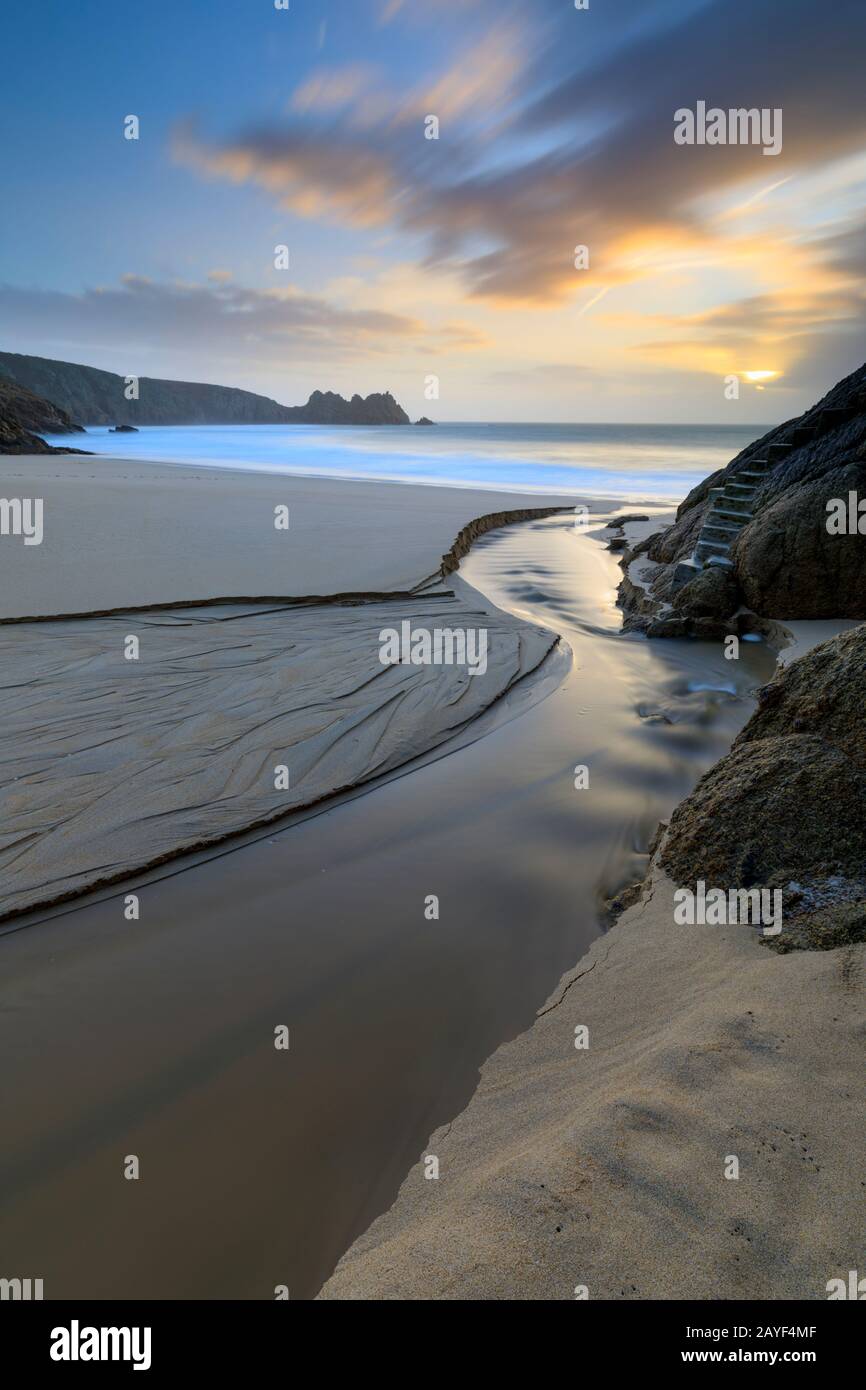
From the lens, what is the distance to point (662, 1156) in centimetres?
201

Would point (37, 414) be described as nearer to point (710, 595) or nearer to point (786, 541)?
point (710, 595)

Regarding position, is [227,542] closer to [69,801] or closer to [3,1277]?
[69,801]

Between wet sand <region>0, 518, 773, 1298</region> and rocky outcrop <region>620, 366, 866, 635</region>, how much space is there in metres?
4.30

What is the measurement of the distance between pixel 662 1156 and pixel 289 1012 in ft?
5.43

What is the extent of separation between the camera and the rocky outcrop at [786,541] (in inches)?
332

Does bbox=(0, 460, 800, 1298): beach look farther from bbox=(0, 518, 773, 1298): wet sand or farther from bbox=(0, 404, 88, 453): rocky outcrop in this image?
bbox=(0, 404, 88, 453): rocky outcrop

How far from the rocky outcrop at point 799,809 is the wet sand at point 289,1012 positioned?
2.30 ft

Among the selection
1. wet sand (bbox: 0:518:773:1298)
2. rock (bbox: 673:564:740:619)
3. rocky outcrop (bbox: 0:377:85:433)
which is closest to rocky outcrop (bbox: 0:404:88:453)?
rocky outcrop (bbox: 0:377:85:433)

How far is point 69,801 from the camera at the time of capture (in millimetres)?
4547

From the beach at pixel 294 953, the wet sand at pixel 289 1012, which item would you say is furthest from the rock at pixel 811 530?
the wet sand at pixel 289 1012

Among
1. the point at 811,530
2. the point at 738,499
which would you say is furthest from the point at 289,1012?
the point at 738,499

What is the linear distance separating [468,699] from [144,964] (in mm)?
3903

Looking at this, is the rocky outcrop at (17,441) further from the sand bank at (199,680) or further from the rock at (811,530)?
the rock at (811,530)

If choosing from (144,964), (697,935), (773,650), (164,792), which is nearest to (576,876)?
(697,935)
